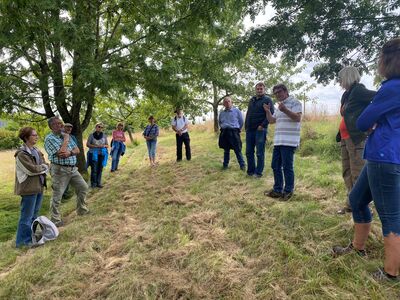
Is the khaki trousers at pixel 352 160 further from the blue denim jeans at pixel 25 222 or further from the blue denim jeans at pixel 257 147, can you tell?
Answer: the blue denim jeans at pixel 25 222

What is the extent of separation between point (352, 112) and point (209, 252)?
2.40m

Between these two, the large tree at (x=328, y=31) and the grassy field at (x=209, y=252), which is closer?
the grassy field at (x=209, y=252)

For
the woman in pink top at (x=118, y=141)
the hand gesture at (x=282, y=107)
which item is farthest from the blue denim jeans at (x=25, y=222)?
the woman in pink top at (x=118, y=141)

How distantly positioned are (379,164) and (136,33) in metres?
7.05

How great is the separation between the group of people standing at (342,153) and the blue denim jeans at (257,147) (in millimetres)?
21

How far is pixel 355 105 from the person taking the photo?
12.1 ft

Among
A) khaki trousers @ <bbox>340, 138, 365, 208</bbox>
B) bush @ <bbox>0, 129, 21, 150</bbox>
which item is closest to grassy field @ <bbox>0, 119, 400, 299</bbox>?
khaki trousers @ <bbox>340, 138, 365, 208</bbox>

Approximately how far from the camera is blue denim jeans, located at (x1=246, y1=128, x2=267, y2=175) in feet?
21.3

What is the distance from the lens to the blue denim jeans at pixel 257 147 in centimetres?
650

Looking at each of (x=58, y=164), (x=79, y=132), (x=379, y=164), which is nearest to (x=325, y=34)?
(x=379, y=164)

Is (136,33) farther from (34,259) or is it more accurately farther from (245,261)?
(245,261)

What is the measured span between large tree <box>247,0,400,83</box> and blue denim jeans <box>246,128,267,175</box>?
203cm

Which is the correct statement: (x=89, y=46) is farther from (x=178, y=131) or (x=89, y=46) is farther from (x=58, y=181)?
(x=178, y=131)

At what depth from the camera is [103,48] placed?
27.0 feet
